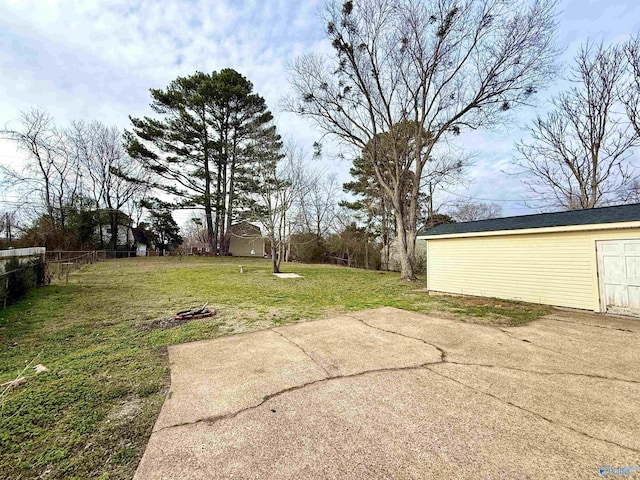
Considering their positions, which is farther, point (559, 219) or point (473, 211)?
point (473, 211)

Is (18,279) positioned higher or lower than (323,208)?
lower

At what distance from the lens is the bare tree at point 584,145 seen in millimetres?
10852

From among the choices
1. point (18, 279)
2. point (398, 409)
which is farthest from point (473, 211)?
point (18, 279)

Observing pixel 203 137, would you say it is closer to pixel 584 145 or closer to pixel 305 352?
pixel 305 352

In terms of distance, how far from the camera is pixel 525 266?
21.5 feet

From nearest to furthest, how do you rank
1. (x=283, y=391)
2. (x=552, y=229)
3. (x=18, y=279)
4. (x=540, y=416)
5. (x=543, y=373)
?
(x=540, y=416) → (x=283, y=391) → (x=543, y=373) → (x=552, y=229) → (x=18, y=279)

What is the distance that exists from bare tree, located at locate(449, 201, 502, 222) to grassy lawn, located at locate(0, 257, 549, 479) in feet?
44.4

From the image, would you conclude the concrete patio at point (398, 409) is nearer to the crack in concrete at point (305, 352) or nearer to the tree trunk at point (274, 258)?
the crack in concrete at point (305, 352)

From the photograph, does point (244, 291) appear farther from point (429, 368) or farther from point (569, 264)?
point (569, 264)

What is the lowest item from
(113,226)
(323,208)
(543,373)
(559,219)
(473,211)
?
(543,373)

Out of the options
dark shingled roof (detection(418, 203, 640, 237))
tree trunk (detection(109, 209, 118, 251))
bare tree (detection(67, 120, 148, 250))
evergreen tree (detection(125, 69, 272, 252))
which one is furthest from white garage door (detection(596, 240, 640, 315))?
tree trunk (detection(109, 209, 118, 251))

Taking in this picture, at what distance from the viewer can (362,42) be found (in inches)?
438

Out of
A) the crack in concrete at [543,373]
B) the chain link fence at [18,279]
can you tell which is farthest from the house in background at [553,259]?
the chain link fence at [18,279]

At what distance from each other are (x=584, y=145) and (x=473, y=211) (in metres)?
8.93
